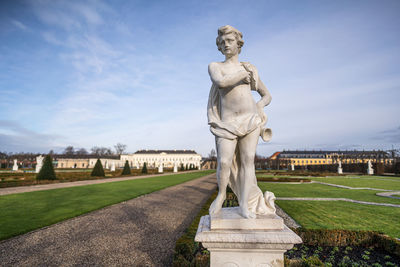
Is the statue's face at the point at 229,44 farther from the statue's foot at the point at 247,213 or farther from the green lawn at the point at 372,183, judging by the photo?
the green lawn at the point at 372,183

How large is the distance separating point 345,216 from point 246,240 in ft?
21.8

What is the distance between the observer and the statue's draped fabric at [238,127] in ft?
8.76

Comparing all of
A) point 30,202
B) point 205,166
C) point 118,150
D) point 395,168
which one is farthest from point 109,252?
point 118,150

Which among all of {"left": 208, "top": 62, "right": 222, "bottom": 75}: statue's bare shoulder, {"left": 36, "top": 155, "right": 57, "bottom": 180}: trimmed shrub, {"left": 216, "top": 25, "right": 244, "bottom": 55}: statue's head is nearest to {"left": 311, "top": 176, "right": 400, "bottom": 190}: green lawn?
{"left": 216, "top": 25, "right": 244, "bottom": 55}: statue's head

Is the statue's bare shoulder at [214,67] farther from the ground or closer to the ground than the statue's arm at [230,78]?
farther from the ground

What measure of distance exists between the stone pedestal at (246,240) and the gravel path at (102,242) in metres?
2.62

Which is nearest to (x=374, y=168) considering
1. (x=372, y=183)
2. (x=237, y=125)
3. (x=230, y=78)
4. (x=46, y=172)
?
(x=372, y=183)

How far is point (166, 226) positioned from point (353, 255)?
5.03 meters

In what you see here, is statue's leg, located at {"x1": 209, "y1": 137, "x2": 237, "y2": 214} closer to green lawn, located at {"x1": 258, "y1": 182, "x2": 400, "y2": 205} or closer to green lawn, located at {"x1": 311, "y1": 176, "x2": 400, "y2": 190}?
green lawn, located at {"x1": 258, "y1": 182, "x2": 400, "y2": 205}

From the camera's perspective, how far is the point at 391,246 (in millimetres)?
4426

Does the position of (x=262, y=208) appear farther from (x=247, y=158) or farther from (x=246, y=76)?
(x=246, y=76)

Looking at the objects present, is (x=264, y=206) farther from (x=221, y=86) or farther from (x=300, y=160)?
(x=300, y=160)

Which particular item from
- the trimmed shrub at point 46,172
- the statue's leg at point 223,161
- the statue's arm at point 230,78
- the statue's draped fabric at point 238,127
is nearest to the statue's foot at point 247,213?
the statue's draped fabric at point 238,127

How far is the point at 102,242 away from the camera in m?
5.43
